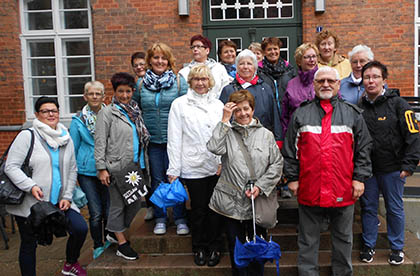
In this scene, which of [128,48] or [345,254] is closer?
[345,254]

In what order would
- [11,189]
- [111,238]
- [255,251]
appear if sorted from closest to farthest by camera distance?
[255,251] → [11,189] → [111,238]

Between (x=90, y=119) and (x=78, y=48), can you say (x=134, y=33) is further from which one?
(x=90, y=119)

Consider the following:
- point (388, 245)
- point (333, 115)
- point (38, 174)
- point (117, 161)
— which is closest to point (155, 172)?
point (117, 161)

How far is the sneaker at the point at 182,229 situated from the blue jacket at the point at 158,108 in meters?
0.94

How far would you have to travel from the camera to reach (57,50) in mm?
7648

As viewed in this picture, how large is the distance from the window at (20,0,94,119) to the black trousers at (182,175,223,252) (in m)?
4.83

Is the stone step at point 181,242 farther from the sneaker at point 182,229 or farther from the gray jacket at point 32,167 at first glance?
the gray jacket at point 32,167

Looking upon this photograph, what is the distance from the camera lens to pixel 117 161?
11.9 ft

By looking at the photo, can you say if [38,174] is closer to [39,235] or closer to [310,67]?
[39,235]

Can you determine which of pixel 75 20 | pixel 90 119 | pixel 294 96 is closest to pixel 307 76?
pixel 294 96

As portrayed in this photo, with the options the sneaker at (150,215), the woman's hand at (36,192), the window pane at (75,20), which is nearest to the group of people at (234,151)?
the woman's hand at (36,192)

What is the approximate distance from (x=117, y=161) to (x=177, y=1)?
172 inches

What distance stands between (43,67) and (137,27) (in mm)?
2244

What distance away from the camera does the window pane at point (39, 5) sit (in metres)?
7.62
